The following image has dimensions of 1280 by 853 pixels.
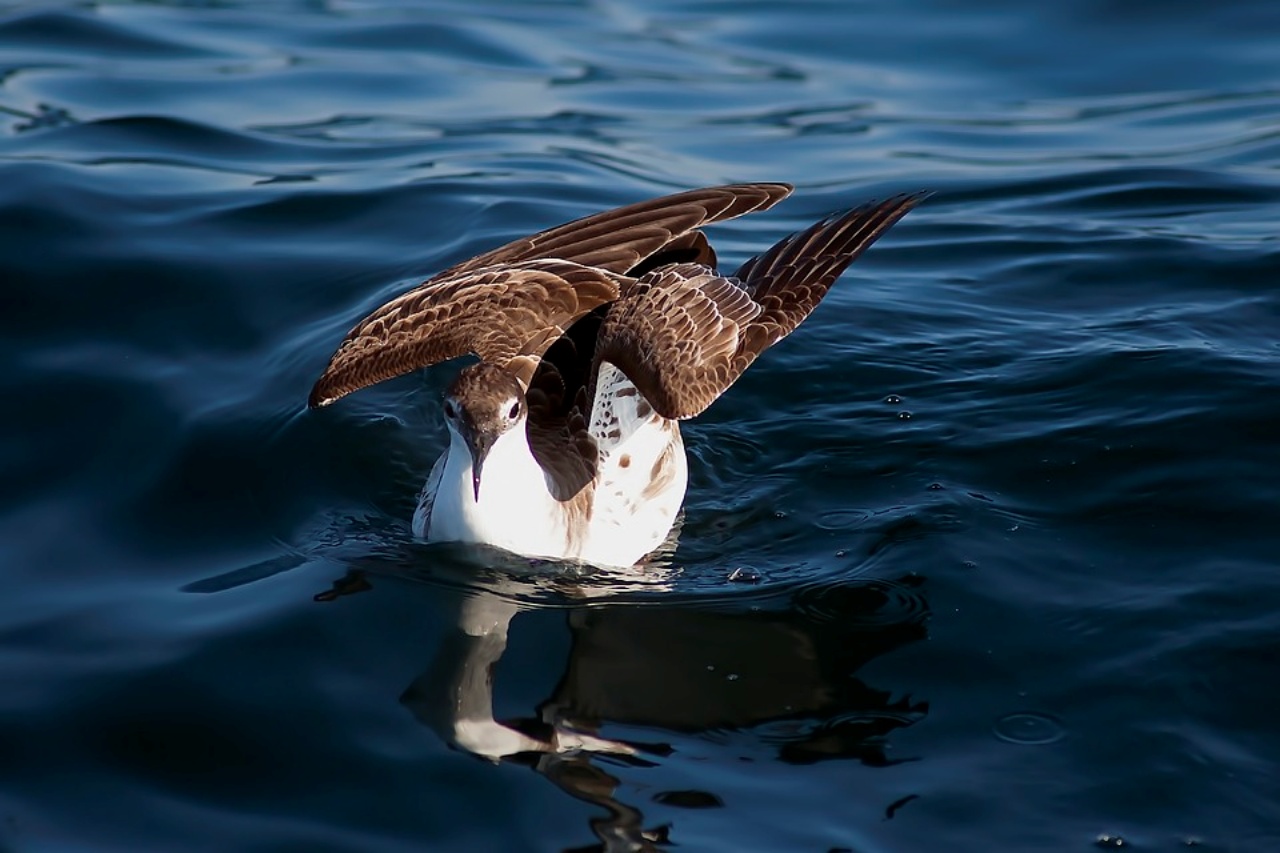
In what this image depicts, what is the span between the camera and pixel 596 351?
7.20 m

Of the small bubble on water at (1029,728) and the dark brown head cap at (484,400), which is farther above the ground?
the dark brown head cap at (484,400)

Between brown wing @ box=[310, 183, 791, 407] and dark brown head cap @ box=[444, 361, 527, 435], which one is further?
brown wing @ box=[310, 183, 791, 407]

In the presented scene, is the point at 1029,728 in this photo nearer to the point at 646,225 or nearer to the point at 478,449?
the point at 478,449

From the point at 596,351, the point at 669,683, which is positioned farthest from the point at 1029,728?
the point at 596,351

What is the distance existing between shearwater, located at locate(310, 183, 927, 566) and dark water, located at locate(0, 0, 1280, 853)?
0.89 ft

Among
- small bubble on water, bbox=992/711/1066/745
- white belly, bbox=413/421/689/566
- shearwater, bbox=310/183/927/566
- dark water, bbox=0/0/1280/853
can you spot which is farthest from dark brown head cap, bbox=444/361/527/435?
small bubble on water, bbox=992/711/1066/745

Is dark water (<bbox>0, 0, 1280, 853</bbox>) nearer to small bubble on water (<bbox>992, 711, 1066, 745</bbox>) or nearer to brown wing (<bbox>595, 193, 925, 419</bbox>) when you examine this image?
small bubble on water (<bbox>992, 711, 1066, 745</bbox>)

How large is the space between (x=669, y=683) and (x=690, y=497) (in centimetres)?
207

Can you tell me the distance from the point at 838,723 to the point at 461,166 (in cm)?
722

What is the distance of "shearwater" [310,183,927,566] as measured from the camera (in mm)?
6828

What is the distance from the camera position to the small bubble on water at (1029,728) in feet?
17.9

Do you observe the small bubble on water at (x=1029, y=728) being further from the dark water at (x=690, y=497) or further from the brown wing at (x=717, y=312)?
the brown wing at (x=717, y=312)

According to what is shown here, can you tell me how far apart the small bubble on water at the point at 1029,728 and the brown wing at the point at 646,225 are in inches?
106

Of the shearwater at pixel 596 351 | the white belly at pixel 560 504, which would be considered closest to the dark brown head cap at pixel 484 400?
the shearwater at pixel 596 351
